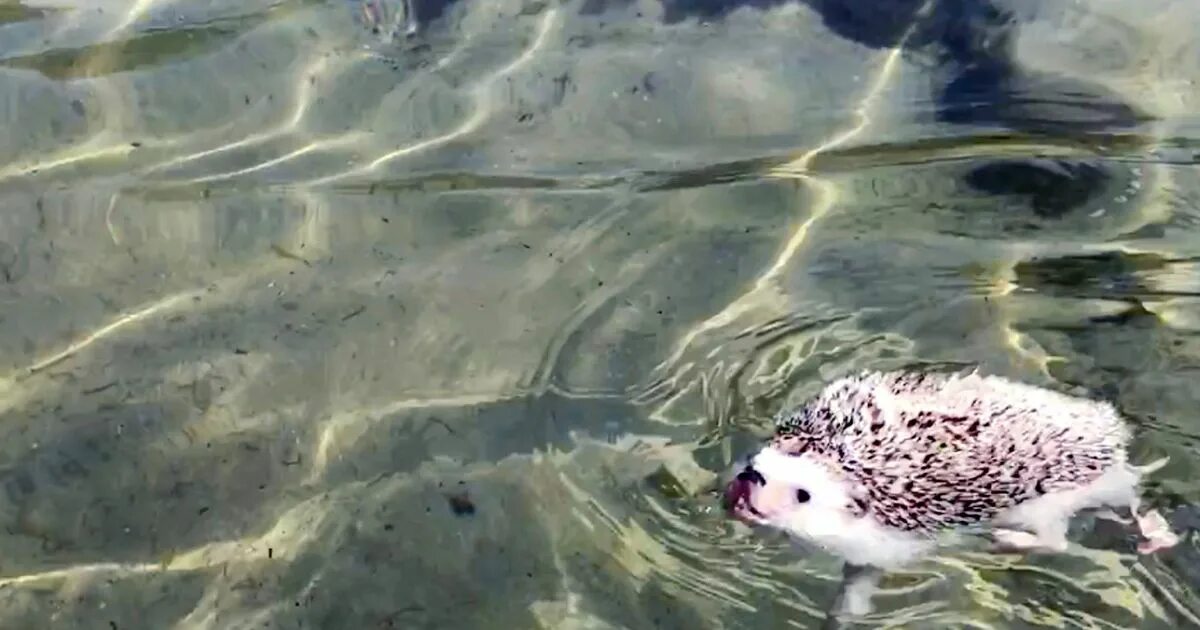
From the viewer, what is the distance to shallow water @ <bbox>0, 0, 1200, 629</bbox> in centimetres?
311

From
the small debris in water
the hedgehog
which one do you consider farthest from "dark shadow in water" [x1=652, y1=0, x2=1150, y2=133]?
the small debris in water

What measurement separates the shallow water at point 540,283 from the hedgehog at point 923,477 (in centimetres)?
10

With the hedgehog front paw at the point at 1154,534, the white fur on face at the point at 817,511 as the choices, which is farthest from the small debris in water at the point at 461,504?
the hedgehog front paw at the point at 1154,534

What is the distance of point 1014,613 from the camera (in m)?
2.98

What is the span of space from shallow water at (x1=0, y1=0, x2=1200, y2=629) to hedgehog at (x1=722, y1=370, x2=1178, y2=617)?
100mm

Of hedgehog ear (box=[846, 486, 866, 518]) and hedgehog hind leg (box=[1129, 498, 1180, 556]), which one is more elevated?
hedgehog ear (box=[846, 486, 866, 518])

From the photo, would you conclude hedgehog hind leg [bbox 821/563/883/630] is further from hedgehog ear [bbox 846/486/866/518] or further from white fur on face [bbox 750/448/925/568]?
hedgehog ear [bbox 846/486/866/518]

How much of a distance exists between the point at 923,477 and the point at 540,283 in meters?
1.57

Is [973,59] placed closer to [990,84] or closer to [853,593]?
[990,84]

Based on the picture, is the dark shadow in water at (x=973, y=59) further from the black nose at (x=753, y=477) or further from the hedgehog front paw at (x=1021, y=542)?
the black nose at (x=753, y=477)

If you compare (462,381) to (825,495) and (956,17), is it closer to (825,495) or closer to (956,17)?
(825,495)

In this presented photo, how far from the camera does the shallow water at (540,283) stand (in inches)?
122

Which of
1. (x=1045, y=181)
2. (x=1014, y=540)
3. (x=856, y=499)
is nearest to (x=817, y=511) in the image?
(x=856, y=499)

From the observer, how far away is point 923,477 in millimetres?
2973
